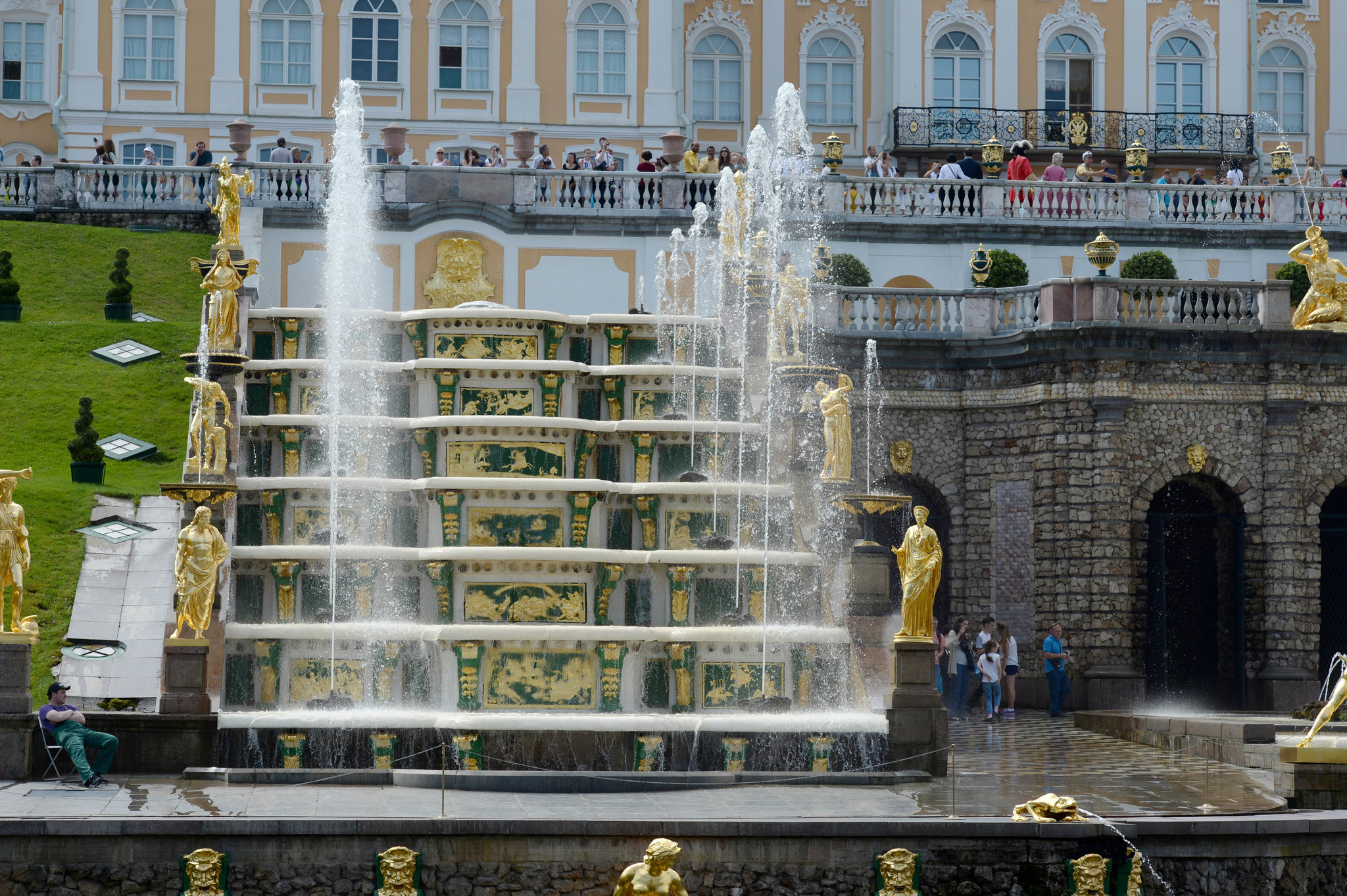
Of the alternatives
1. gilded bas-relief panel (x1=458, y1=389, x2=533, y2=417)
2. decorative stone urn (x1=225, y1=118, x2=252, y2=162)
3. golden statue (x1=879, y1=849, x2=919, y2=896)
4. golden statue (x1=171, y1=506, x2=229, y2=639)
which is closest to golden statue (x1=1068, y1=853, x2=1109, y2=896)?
golden statue (x1=879, y1=849, x2=919, y2=896)

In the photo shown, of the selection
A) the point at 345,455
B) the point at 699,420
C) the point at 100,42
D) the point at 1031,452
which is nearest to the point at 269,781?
the point at 345,455

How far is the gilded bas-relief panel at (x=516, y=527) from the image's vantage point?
920 inches

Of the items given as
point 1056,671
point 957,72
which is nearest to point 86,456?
point 1056,671

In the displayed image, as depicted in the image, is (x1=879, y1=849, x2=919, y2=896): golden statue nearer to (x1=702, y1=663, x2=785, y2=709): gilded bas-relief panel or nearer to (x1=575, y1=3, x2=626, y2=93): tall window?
(x1=702, y1=663, x2=785, y2=709): gilded bas-relief panel

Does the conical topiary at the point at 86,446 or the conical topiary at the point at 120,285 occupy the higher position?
the conical topiary at the point at 120,285

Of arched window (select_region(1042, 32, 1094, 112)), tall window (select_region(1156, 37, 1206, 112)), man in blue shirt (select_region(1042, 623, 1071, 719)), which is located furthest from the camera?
tall window (select_region(1156, 37, 1206, 112))

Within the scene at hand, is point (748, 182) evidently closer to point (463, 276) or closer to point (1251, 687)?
point (463, 276)

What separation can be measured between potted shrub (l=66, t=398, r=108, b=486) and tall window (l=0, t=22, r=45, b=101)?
2427 centimetres

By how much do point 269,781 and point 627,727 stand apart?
3510 mm

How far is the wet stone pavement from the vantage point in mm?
16406

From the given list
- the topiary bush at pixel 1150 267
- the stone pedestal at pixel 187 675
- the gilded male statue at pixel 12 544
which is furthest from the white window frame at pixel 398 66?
the gilded male statue at pixel 12 544

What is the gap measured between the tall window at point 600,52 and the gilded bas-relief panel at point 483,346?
71.6ft

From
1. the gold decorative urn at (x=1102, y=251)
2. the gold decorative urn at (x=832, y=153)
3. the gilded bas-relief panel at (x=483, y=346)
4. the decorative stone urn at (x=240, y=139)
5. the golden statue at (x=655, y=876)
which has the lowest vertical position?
the golden statue at (x=655, y=876)

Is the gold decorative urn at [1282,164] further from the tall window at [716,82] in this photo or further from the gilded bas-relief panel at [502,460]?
the gilded bas-relief panel at [502,460]
